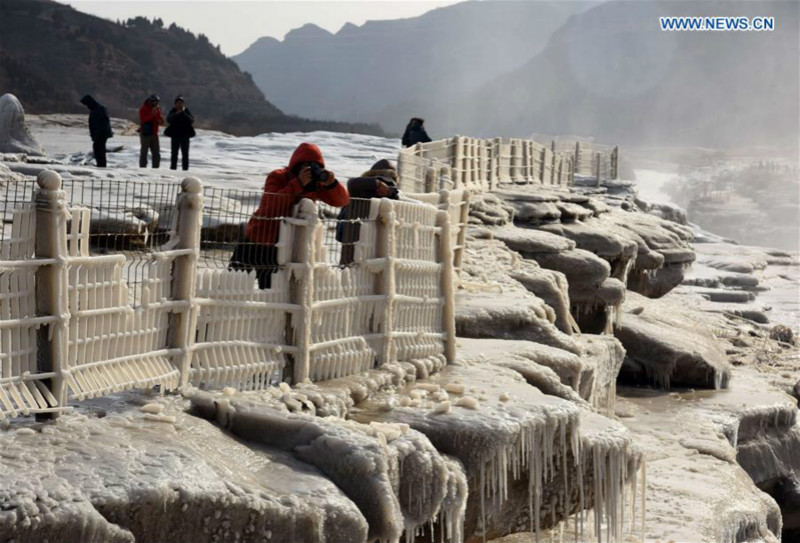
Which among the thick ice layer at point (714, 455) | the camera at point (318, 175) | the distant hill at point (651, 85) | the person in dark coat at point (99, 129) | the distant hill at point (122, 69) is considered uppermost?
the distant hill at point (651, 85)

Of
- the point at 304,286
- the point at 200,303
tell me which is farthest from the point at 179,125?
the point at 200,303

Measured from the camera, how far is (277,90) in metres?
175

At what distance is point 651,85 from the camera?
474 feet

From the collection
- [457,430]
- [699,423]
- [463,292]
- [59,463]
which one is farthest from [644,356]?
[59,463]

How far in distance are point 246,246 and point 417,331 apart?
204 centimetres

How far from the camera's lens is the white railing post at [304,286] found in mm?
7754

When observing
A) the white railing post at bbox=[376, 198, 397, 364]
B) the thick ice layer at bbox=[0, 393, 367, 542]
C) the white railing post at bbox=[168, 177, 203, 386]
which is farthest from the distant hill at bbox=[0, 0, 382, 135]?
the thick ice layer at bbox=[0, 393, 367, 542]

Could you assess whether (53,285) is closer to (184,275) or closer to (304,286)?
(184,275)

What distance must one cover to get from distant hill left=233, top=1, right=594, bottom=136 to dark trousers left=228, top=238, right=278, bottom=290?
509ft

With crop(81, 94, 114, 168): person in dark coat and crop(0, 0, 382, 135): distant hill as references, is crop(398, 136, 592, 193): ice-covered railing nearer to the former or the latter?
crop(81, 94, 114, 168): person in dark coat

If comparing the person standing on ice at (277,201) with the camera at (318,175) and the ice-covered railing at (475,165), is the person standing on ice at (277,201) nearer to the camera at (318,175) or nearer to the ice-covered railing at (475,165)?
the camera at (318,175)

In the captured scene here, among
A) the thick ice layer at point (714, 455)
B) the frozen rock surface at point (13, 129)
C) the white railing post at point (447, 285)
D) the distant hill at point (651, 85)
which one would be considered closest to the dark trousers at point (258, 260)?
the white railing post at point (447, 285)

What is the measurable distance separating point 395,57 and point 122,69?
132 meters

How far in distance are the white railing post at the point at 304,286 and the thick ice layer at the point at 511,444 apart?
54cm
